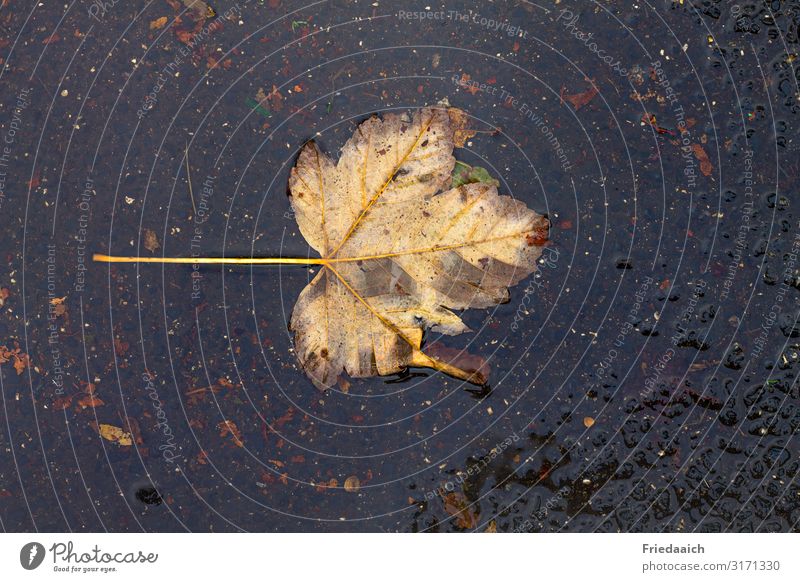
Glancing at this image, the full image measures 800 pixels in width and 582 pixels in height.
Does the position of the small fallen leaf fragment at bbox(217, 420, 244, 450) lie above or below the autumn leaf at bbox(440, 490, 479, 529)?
above

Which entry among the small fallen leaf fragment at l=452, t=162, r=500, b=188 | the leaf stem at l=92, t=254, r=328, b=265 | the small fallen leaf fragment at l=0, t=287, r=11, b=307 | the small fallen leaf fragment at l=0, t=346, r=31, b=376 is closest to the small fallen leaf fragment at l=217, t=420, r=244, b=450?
the leaf stem at l=92, t=254, r=328, b=265

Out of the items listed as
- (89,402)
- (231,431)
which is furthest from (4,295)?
(231,431)

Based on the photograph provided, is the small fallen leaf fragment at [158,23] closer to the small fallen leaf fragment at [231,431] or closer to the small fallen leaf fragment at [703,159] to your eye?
the small fallen leaf fragment at [231,431]

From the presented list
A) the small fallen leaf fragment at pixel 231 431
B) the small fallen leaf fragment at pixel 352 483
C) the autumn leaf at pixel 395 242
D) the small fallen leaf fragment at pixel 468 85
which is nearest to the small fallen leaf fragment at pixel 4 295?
the small fallen leaf fragment at pixel 231 431

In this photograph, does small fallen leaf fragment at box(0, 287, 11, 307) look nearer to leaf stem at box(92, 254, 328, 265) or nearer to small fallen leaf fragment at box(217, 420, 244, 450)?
leaf stem at box(92, 254, 328, 265)

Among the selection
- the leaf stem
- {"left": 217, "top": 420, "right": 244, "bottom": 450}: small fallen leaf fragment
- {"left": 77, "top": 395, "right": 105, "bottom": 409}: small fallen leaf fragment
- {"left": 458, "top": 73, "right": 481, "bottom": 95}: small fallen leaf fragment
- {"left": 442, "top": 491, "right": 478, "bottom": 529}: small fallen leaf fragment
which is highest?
{"left": 458, "top": 73, "right": 481, "bottom": 95}: small fallen leaf fragment
